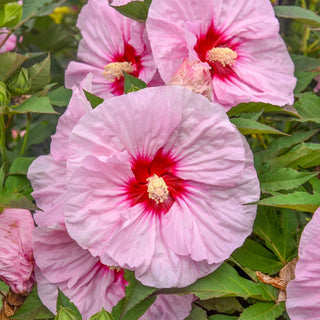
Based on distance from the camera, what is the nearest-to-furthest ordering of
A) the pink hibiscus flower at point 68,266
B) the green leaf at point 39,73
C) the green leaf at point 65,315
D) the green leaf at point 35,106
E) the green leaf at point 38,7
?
the green leaf at point 65,315, the pink hibiscus flower at point 68,266, the green leaf at point 35,106, the green leaf at point 39,73, the green leaf at point 38,7

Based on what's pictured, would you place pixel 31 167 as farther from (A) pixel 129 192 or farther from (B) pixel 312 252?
(B) pixel 312 252

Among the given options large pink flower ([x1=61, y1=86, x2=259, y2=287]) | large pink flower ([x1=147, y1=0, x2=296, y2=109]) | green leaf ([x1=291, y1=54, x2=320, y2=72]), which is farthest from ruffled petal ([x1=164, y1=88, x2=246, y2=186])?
green leaf ([x1=291, y1=54, x2=320, y2=72])

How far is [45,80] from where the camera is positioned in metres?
1.10

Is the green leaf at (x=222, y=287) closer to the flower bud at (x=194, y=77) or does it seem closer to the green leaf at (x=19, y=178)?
the flower bud at (x=194, y=77)

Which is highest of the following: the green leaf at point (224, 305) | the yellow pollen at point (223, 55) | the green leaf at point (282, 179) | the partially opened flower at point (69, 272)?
the yellow pollen at point (223, 55)

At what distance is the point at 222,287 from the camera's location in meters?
0.81

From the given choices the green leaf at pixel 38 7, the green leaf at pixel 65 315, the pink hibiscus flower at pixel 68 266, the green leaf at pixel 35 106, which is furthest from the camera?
the green leaf at pixel 38 7

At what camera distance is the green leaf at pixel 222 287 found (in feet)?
2.62

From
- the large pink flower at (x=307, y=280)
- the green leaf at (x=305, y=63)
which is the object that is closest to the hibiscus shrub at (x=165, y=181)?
the large pink flower at (x=307, y=280)

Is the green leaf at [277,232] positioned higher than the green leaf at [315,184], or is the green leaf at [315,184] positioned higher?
the green leaf at [315,184]

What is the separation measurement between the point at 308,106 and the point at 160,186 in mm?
418

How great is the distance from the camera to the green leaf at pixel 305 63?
1181mm

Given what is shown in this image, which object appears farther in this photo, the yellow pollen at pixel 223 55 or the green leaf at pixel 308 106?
the green leaf at pixel 308 106

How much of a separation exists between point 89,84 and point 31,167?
0.20m
